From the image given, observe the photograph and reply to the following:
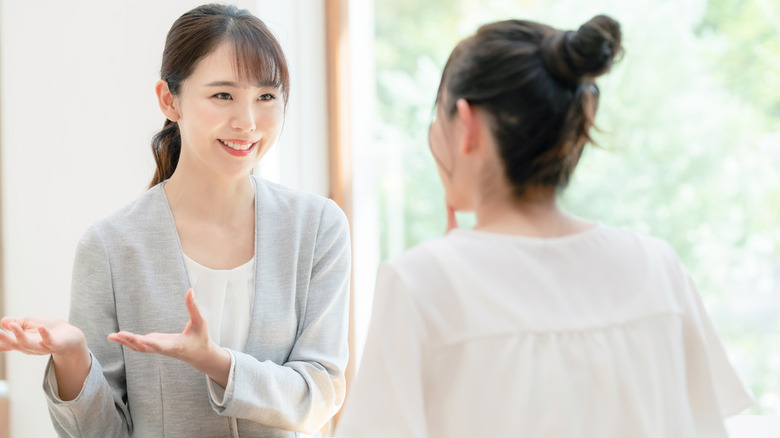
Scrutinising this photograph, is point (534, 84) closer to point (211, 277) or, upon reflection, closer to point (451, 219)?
point (451, 219)

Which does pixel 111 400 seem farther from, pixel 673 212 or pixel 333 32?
pixel 673 212

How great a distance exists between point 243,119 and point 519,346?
2.59 feet

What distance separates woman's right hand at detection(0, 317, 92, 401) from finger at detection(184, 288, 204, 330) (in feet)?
0.78

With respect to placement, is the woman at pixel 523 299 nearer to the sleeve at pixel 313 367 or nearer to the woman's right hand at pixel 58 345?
the sleeve at pixel 313 367

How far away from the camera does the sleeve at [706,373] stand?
1014 mm

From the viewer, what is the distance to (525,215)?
977 millimetres

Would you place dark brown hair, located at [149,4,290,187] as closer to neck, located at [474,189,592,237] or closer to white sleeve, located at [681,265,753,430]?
neck, located at [474,189,592,237]

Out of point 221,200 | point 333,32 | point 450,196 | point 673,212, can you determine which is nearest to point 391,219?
point 333,32

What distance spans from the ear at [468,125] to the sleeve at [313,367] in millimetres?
625

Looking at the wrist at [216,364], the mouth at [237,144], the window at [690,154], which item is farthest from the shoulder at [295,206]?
the window at [690,154]

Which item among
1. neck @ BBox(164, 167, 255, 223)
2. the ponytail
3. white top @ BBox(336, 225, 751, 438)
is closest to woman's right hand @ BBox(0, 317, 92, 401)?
neck @ BBox(164, 167, 255, 223)

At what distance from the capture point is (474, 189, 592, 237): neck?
968mm

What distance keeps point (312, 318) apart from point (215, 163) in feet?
1.18

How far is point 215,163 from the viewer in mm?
1511
